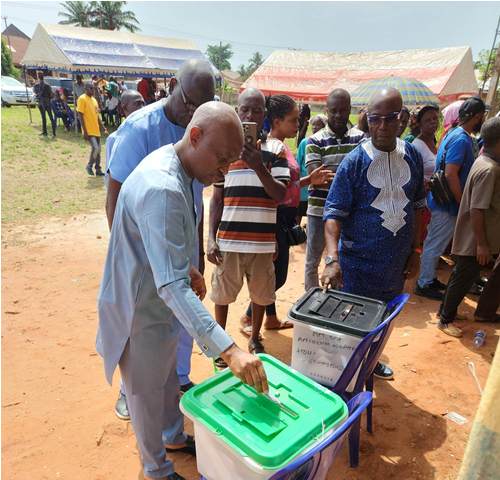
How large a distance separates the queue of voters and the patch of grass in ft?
13.9

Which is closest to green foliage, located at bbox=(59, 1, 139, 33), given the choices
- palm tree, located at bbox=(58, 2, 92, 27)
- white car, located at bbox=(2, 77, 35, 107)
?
palm tree, located at bbox=(58, 2, 92, 27)

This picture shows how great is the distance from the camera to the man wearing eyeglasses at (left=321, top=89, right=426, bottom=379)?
90.7 inches

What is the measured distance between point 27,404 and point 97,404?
47 centimetres

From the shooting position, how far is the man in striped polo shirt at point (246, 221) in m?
2.76

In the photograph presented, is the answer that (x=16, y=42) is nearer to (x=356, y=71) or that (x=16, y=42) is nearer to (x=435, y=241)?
(x=356, y=71)

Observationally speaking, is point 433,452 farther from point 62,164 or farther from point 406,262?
point 62,164

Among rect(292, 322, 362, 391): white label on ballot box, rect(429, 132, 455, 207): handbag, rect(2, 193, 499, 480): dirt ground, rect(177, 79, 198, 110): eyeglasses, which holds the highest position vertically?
rect(177, 79, 198, 110): eyeglasses

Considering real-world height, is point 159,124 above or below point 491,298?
above

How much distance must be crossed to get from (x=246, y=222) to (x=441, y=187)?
235cm

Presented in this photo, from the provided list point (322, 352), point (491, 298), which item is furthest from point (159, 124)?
point (491, 298)

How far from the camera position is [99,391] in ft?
9.12

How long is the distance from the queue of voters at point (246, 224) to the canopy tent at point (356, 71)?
14.1 m

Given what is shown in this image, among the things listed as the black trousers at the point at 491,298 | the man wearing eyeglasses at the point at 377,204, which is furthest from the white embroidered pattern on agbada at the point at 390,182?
the black trousers at the point at 491,298

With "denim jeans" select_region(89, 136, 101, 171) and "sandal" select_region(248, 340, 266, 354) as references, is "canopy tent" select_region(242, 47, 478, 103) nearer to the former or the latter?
"denim jeans" select_region(89, 136, 101, 171)
